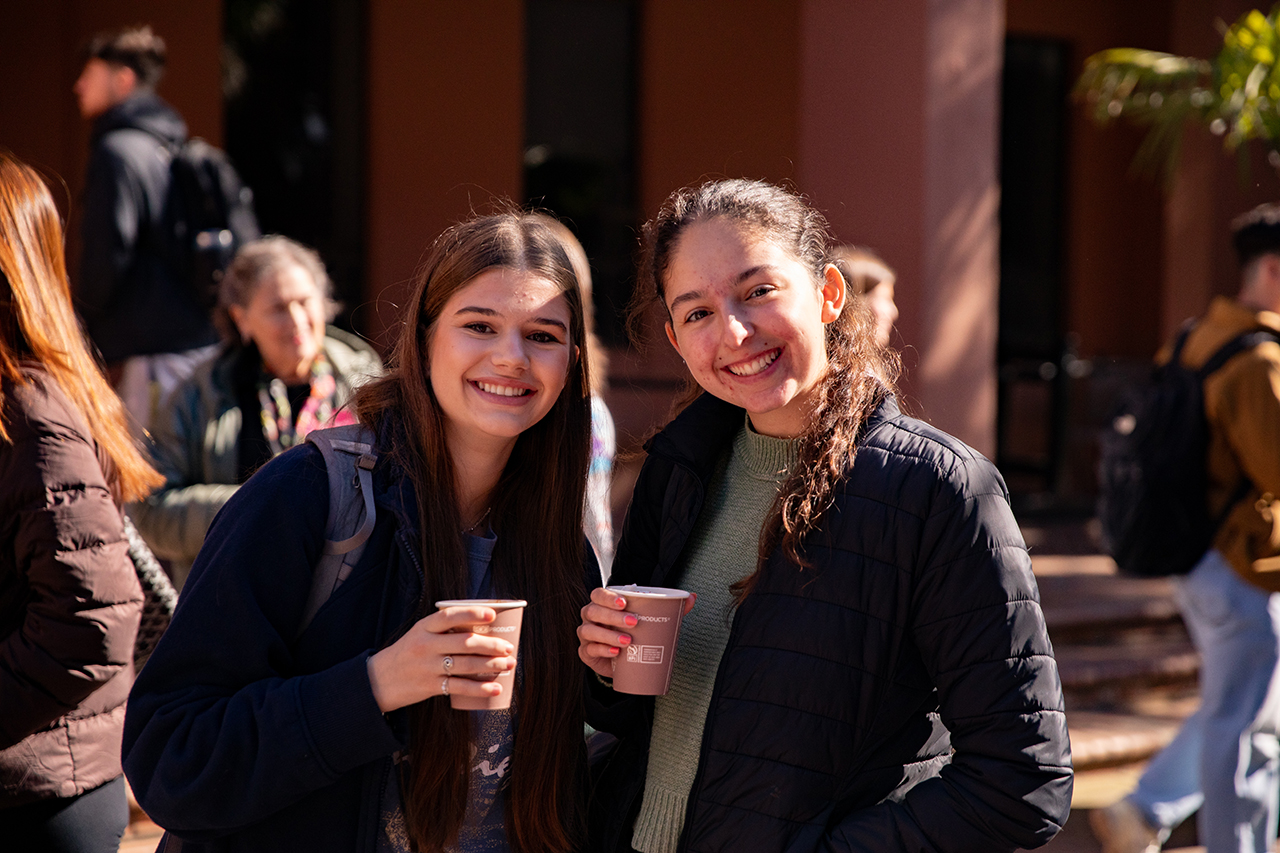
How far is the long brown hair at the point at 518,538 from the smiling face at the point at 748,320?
27 centimetres

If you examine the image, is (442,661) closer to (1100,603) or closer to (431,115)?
(1100,603)

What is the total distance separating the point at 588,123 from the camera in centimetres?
908

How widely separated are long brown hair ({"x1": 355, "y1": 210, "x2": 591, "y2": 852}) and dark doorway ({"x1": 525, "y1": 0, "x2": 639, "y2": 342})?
658 cm

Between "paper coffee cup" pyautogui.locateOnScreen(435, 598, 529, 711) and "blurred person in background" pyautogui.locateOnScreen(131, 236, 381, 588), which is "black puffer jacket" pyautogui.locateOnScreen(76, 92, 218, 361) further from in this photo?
A: "paper coffee cup" pyautogui.locateOnScreen(435, 598, 529, 711)

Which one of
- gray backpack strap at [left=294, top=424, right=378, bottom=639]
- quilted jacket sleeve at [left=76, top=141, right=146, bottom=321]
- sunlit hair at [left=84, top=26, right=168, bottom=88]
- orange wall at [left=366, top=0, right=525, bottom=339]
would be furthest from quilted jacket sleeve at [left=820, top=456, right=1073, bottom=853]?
orange wall at [left=366, top=0, right=525, bottom=339]

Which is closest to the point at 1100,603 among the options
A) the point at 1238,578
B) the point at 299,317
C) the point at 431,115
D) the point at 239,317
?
the point at 1238,578

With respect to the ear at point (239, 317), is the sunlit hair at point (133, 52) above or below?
above

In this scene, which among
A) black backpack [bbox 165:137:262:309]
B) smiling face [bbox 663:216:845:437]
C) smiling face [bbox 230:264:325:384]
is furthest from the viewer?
black backpack [bbox 165:137:262:309]

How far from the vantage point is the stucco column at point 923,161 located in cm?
598

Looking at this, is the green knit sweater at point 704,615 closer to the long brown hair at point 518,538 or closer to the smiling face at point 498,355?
the long brown hair at point 518,538

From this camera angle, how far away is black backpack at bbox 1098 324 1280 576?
177 inches

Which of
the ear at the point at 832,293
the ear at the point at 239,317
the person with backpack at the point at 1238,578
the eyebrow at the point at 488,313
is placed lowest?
the person with backpack at the point at 1238,578

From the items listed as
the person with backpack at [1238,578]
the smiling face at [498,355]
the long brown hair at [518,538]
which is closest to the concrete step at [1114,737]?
the person with backpack at [1238,578]

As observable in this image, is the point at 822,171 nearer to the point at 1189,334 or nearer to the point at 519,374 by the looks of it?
the point at 1189,334
